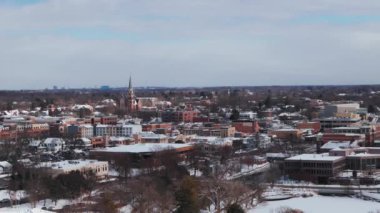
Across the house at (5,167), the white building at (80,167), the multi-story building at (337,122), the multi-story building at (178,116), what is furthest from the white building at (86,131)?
the multi-story building at (337,122)

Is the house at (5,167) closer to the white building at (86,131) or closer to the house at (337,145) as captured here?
the white building at (86,131)

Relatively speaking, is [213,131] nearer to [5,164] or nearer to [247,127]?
[247,127]

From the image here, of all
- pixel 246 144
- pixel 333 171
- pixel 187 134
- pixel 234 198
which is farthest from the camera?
pixel 187 134

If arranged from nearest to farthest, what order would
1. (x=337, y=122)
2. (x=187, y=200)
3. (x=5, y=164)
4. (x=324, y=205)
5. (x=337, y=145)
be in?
(x=187, y=200) → (x=324, y=205) → (x=5, y=164) → (x=337, y=145) → (x=337, y=122)

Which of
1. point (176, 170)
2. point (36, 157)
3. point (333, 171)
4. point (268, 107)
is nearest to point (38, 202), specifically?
point (176, 170)

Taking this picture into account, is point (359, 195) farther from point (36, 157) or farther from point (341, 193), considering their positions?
point (36, 157)

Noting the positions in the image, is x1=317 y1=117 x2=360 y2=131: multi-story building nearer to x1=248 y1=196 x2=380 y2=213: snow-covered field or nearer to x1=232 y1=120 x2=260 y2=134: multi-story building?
x1=232 y1=120 x2=260 y2=134: multi-story building

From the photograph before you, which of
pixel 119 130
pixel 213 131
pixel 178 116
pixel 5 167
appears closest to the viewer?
pixel 5 167

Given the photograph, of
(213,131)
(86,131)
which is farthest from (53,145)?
(213,131)

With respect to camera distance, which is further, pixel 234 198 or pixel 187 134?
pixel 187 134

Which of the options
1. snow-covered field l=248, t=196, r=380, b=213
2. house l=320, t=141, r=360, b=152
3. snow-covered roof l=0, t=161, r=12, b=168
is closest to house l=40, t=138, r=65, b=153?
snow-covered roof l=0, t=161, r=12, b=168
